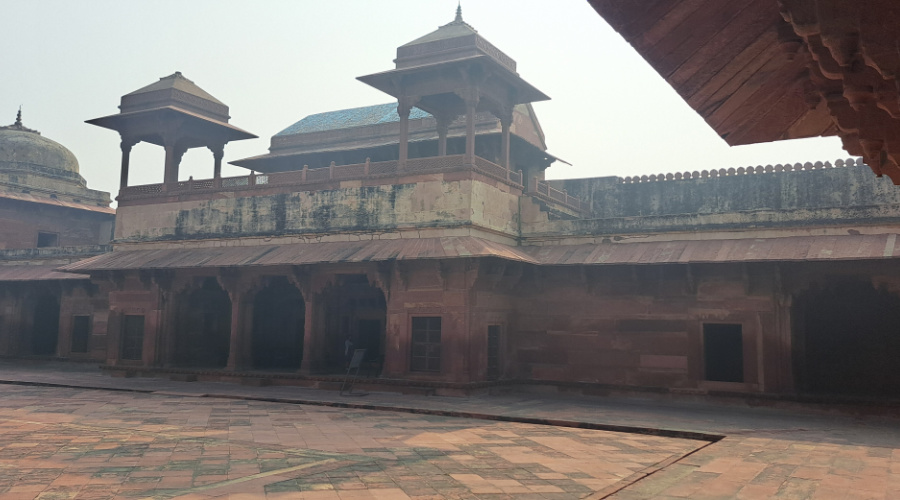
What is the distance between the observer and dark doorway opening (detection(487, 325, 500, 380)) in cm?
1631

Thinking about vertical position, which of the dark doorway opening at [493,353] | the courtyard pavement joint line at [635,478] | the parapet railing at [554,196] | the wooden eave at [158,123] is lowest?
the courtyard pavement joint line at [635,478]

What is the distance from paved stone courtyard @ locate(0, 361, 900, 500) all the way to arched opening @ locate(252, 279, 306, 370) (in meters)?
5.94

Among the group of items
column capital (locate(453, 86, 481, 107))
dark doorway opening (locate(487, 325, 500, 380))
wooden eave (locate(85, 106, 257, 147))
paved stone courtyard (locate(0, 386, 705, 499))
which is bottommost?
paved stone courtyard (locate(0, 386, 705, 499))

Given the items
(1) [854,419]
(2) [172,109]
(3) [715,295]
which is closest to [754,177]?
(3) [715,295]

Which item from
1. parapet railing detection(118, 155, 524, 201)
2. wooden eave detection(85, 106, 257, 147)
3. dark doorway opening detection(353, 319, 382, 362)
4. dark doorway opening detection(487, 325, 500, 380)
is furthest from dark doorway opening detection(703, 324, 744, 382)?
wooden eave detection(85, 106, 257, 147)

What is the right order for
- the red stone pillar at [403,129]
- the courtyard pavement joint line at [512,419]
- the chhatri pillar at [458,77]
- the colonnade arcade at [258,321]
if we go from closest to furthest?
the courtyard pavement joint line at [512,419] < the chhatri pillar at [458,77] < the red stone pillar at [403,129] < the colonnade arcade at [258,321]

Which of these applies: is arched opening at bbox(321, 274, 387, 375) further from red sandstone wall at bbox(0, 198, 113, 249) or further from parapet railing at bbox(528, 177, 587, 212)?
red sandstone wall at bbox(0, 198, 113, 249)

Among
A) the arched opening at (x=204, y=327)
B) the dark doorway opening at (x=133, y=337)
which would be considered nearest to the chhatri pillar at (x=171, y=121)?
the arched opening at (x=204, y=327)

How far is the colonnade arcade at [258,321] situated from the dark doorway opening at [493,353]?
270cm

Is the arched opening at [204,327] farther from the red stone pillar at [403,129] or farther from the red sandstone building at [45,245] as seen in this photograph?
the red stone pillar at [403,129]

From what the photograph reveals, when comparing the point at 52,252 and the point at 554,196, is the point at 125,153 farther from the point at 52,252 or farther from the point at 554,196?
the point at 554,196

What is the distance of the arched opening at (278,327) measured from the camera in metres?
21.3

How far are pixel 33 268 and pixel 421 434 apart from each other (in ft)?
62.0

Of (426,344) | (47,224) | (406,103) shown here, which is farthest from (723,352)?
(47,224)
